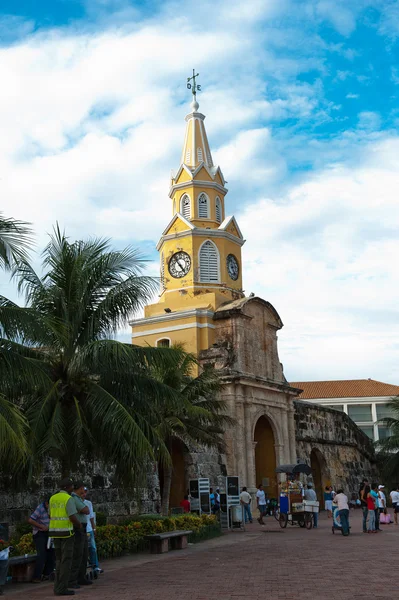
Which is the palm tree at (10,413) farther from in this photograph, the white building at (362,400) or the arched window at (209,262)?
the white building at (362,400)

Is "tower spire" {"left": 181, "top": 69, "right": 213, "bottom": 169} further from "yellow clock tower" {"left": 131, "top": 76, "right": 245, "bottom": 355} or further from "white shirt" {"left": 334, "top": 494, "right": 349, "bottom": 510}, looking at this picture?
"white shirt" {"left": 334, "top": 494, "right": 349, "bottom": 510}

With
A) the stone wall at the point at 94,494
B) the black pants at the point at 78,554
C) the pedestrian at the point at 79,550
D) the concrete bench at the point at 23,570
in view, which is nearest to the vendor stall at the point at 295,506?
the stone wall at the point at 94,494

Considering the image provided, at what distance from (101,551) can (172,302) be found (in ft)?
64.3

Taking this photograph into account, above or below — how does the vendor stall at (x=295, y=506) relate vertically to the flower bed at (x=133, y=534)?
above

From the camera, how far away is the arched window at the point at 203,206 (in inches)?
1366

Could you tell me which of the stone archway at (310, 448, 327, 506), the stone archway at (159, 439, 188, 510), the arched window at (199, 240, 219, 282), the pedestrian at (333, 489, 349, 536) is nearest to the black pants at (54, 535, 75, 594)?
the pedestrian at (333, 489, 349, 536)

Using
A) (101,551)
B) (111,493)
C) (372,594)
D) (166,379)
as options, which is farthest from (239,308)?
(372,594)

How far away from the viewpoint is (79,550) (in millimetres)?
10258

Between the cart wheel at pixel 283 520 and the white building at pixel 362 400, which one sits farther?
the white building at pixel 362 400

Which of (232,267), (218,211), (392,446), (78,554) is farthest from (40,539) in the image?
(392,446)

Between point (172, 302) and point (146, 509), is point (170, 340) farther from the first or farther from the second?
point (146, 509)

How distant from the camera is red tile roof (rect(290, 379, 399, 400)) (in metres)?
66.3

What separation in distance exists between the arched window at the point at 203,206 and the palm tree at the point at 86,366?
20196 millimetres

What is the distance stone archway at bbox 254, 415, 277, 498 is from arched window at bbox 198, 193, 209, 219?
33.3ft
